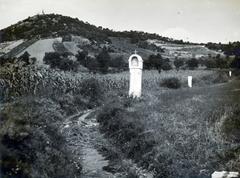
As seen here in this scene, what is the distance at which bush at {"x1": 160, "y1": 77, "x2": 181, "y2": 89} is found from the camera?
33319mm

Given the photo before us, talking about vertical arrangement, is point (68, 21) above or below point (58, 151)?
above

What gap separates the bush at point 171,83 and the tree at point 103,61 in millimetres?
3950

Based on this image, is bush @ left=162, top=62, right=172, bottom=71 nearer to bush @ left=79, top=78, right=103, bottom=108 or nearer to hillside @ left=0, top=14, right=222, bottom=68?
hillside @ left=0, top=14, right=222, bottom=68

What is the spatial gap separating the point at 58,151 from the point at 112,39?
31.7 metres

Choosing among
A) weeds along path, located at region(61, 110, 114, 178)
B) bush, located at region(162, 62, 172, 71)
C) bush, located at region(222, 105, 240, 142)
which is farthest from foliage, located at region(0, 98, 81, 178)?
bush, located at region(162, 62, 172, 71)

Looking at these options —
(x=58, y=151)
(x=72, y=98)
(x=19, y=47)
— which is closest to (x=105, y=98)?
(x=72, y=98)

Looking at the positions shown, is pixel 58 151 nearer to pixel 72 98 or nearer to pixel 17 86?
pixel 17 86

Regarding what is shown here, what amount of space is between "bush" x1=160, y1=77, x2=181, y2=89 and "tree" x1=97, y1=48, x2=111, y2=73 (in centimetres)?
395

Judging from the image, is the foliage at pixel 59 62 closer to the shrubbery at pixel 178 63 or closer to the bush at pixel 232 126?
the shrubbery at pixel 178 63

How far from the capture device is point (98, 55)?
116 feet

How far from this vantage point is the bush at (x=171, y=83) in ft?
109

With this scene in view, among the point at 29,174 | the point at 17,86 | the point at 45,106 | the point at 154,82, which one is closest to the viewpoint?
the point at 29,174

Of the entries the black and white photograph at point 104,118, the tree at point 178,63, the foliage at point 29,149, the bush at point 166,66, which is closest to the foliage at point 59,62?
the black and white photograph at point 104,118

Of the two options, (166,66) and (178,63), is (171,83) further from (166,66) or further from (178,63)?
(178,63)
